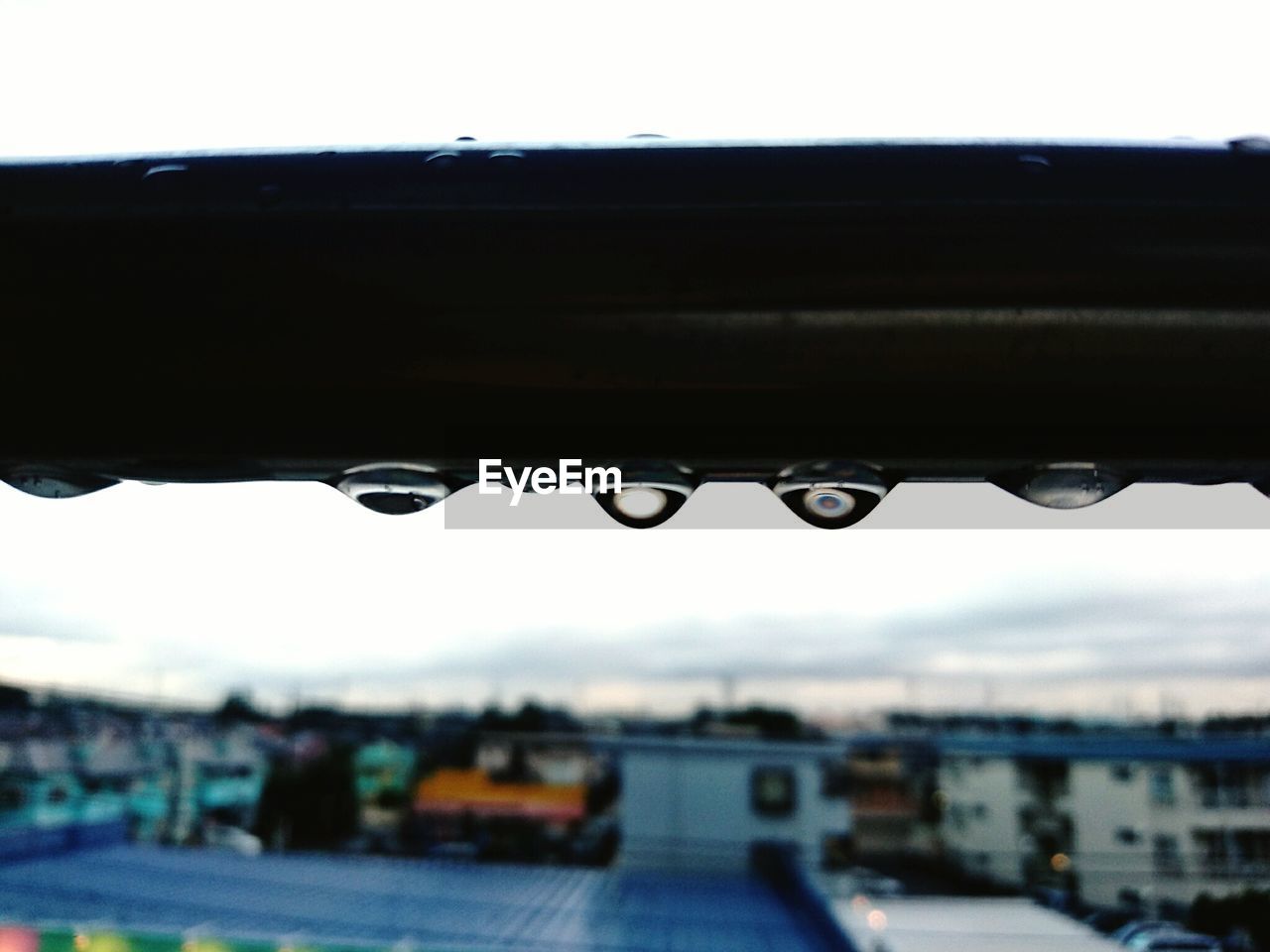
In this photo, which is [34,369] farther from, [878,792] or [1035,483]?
[878,792]

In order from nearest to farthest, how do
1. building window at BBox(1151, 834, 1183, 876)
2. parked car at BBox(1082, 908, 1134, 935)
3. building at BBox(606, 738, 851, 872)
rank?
1. building window at BBox(1151, 834, 1183, 876)
2. parked car at BBox(1082, 908, 1134, 935)
3. building at BBox(606, 738, 851, 872)

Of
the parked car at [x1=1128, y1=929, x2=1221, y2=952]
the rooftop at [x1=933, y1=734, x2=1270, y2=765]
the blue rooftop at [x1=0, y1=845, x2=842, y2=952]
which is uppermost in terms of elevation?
the rooftop at [x1=933, y1=734, x2=1270, y2=765]

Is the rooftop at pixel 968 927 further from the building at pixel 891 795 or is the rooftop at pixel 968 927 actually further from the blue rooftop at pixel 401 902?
the blue rooftop at pixel 401 902

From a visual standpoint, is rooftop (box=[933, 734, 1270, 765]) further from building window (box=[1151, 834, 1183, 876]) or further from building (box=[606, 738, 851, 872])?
building (box=[606, 738, 851, 872])

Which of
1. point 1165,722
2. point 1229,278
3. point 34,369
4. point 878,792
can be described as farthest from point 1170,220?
point 878,792

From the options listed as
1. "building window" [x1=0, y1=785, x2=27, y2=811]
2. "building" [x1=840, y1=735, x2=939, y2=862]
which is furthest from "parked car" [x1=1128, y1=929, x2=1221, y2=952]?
"building window" [x1=0, y1=785, x2=27, y2=811]

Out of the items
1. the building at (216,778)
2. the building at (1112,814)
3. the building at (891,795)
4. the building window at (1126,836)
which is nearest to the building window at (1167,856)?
the building at (1112,814)
